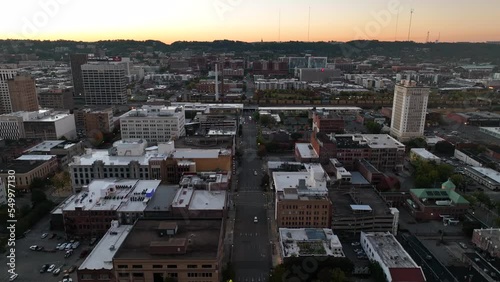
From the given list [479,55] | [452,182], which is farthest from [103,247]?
[479,55]

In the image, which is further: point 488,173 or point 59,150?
point 59,150

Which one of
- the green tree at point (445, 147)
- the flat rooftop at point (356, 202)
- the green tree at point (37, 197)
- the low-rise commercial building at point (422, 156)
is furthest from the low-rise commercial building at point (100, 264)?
the green tree at point (445, 147)

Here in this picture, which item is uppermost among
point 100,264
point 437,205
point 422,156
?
point 422,156

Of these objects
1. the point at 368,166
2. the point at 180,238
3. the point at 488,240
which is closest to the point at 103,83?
the point at 368,166

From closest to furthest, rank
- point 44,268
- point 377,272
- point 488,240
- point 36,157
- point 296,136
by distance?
point 377,272, point 44,268, point 488,240, point 36,157, point 296,136

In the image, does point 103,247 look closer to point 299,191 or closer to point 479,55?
point 299,191

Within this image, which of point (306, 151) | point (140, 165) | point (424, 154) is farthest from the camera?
point (424, 154)

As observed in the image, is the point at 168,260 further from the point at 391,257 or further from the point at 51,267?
the point at 391,257

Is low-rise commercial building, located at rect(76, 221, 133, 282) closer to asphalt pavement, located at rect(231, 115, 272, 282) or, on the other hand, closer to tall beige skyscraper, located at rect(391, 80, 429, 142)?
asphalt pavement, located at rect(231, 115, 272, 282)
